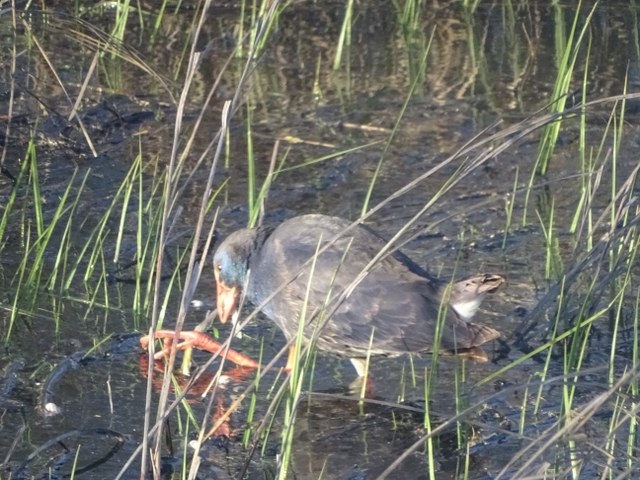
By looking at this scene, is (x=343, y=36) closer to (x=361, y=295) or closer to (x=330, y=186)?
(x=330, y=186)

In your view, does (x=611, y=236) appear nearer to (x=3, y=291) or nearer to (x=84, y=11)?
(x=3, y=291)

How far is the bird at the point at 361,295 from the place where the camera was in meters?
4.44

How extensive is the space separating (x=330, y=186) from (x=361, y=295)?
178 cm

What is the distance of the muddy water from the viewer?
3.97 m

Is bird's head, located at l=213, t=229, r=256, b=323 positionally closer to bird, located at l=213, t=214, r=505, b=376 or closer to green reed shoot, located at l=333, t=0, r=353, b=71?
bird, located at l=213, t=214, r=505, b=376

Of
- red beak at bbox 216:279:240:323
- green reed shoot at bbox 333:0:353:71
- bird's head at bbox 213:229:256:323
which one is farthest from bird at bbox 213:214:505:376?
green reed shoot at bbox 333:0:353:71

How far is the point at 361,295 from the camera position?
4.59 meters

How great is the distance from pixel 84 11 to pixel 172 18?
70cm

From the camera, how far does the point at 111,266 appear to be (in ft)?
17.5

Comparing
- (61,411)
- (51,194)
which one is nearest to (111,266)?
(51,194)

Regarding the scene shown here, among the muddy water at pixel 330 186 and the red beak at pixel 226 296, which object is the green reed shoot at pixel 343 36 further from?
the red beak at pixel 226 296

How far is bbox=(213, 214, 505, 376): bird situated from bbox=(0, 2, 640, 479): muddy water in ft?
0.45

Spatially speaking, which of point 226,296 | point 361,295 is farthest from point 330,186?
point 361,295

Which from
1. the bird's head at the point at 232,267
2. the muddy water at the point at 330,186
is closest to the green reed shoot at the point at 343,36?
the muddy water at the point at 330,186
